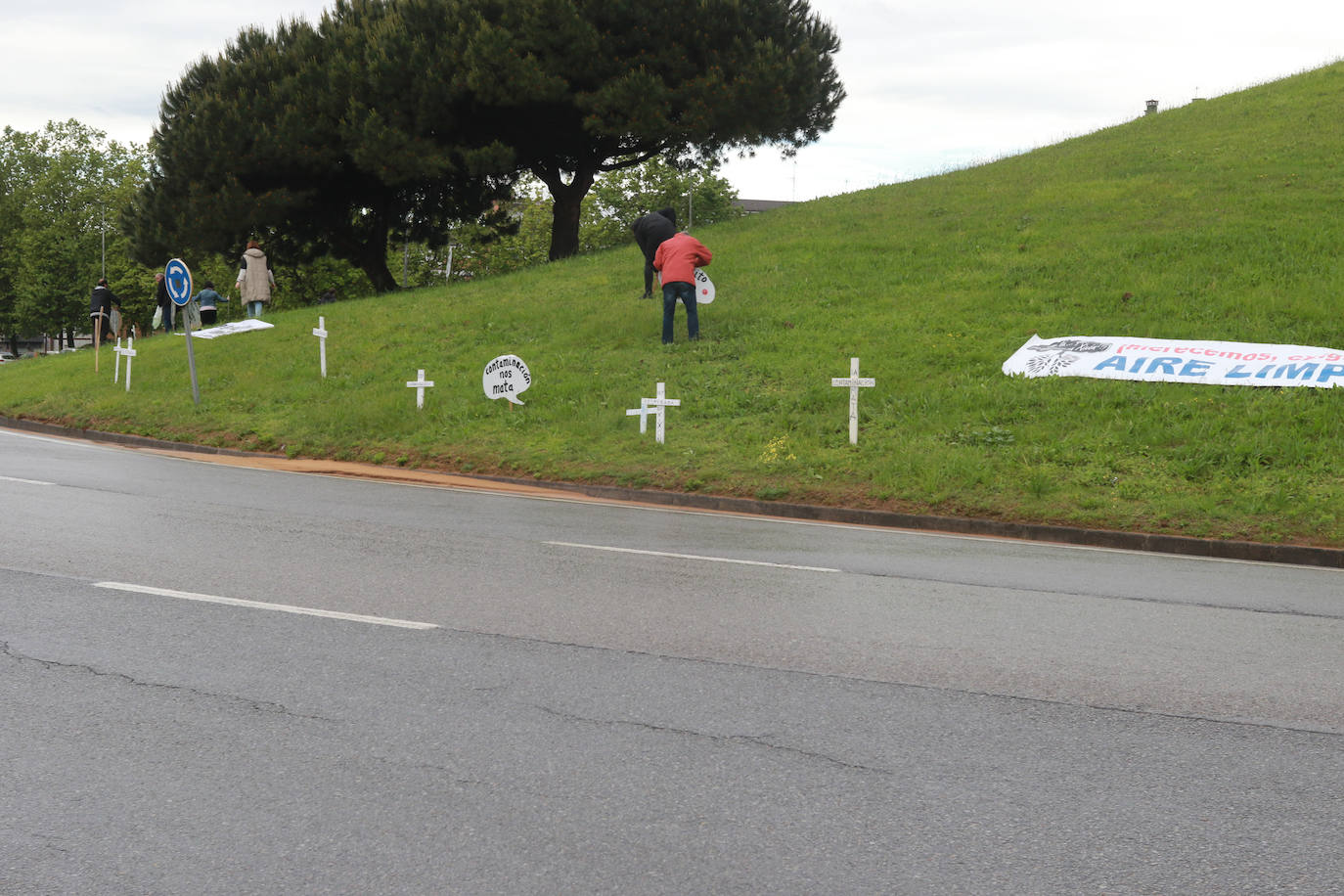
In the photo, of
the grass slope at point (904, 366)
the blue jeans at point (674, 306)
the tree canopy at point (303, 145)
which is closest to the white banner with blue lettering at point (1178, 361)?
the grass slope at point (904, 366)

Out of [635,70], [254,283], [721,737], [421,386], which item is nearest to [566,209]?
[635,70]

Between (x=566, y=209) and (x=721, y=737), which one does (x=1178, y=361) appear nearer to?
(x=721, y=737)

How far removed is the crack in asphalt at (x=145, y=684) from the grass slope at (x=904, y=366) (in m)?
9.67

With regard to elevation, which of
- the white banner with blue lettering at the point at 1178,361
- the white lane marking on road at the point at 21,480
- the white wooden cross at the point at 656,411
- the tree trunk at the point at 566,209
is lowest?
the white lane marking on road at the point at 21,480

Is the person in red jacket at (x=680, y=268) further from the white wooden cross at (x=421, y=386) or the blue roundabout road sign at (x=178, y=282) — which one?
the blue roundabout road sign at (x=178, y=282)

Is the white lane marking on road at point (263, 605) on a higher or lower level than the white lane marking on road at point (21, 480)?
lower

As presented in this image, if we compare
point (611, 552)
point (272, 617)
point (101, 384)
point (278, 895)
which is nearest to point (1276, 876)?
point (278, 895)

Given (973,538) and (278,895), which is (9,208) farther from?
(278,895)

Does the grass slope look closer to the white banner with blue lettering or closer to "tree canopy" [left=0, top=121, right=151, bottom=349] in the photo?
the white banner with blue lettering

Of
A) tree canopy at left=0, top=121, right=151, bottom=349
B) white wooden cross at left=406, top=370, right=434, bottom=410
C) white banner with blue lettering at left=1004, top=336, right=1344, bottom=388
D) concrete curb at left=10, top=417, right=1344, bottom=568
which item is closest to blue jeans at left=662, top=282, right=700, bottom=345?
white wooden cross at left=406, top=370, right=434, bottom=410

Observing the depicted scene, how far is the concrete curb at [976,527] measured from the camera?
11539 mm

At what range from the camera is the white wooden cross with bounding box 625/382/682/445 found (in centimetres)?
1670

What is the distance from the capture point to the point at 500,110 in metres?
36.3

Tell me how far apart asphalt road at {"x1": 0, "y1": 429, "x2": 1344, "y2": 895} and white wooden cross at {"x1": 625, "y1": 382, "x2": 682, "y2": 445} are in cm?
749
